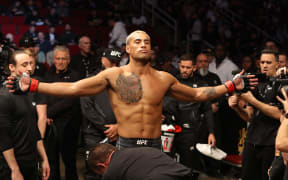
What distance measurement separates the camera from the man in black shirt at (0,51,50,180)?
11.6 ft

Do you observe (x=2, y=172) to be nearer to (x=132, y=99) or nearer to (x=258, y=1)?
(x=132, y=99)

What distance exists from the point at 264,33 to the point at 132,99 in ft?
33.6

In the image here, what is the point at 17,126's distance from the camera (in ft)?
11.9

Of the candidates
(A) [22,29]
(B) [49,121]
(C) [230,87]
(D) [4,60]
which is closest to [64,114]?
(B) [49,121]

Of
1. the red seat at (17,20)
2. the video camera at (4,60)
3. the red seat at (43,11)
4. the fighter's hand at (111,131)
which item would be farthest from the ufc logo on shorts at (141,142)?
the red seat at (43,11)

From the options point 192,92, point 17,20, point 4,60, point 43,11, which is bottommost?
point 192,92

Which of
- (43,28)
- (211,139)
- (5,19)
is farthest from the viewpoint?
(5,19)

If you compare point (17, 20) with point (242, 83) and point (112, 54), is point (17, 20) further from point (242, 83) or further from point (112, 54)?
point (242, 83)

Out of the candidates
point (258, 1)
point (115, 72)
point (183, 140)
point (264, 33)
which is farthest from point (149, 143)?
point (258, 1)

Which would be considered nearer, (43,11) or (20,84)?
(20,84)

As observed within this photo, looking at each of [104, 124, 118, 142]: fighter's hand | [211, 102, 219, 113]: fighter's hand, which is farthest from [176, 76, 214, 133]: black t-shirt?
[104, 124, 118, 142]: fighter's hand

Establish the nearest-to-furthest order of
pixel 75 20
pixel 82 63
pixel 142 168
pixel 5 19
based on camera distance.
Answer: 1. pixel 142 168
2. pixel 82 63
3. pixel 5 19
4. pixel 75 20

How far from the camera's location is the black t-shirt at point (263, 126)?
4.49 metres

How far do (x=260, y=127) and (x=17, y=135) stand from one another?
7.56 feet
